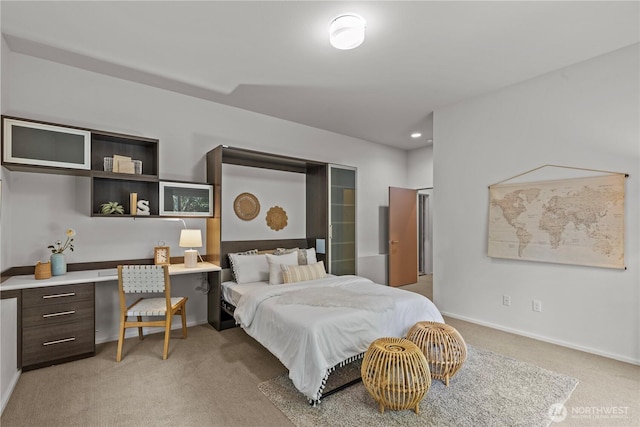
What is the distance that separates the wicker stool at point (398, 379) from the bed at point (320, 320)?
0.34 metres

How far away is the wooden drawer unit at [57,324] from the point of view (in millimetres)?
2664

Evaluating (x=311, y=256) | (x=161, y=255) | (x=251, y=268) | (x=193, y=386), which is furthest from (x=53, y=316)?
(x=311, y=256)

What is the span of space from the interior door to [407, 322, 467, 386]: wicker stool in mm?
3637

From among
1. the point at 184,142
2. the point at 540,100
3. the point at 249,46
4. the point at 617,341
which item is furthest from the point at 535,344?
the point at 184,142

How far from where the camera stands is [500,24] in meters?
2.52

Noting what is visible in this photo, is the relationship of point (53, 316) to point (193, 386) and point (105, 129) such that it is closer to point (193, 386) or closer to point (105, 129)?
point (193, 386)

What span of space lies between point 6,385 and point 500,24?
4783 mm

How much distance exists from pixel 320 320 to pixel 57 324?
2.45 metres

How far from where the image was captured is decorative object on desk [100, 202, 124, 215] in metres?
3.24

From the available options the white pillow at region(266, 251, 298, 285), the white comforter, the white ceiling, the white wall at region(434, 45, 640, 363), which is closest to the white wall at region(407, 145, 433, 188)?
the white wall at region(434, 45, 640, 363)

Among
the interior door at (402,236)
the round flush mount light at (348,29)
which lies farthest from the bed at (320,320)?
the interior door at (402,236)

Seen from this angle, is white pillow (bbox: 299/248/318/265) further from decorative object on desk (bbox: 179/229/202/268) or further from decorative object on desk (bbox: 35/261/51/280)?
decorative object on desk (bbox: 35/261/51/280)

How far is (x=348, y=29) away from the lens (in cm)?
242

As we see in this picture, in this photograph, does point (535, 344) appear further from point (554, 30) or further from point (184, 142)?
point (184, 142)
